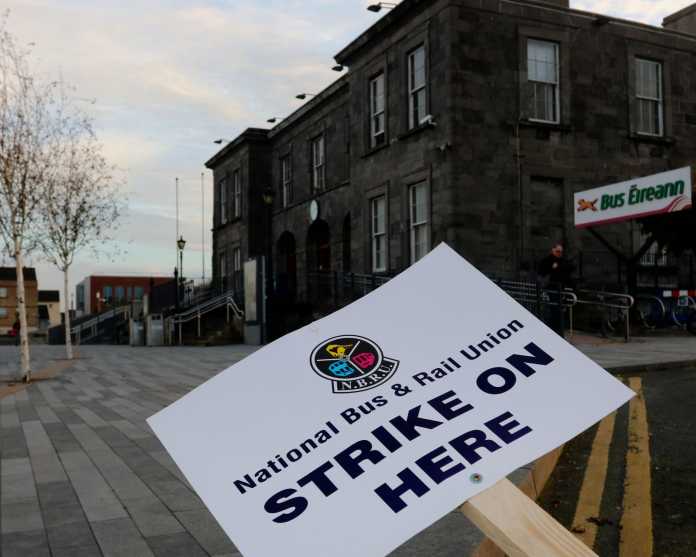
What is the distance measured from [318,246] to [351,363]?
1075 inches

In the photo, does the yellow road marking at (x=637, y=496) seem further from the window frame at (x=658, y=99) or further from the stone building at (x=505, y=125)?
the window frame at (x=658, y=99)

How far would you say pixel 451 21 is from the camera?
62.6 feet

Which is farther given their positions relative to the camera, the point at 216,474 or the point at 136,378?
the point at 136,378

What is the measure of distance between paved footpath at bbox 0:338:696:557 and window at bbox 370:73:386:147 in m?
14.5

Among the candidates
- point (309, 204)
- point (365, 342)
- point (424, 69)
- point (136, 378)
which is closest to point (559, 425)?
point (365, 342)

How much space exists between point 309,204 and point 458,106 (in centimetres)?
1087

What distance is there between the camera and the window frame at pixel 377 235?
22.3m

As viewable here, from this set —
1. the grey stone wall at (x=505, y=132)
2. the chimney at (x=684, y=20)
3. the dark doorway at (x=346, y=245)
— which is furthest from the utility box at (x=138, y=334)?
the chimney at (x=684, y=20)

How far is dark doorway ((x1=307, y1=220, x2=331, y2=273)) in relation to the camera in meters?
28.7

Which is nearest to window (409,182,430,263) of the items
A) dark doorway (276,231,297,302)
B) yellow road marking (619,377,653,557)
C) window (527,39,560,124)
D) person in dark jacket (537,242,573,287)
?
window (527,39,560,124)

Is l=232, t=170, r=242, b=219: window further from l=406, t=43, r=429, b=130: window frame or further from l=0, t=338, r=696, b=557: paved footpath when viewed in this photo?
l=0, t=338, r=696, b=557: paved footpath

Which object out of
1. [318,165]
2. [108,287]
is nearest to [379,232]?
[318,165]

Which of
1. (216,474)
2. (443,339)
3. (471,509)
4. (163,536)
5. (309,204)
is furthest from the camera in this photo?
(309,204)

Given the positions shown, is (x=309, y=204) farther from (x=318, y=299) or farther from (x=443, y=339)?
(x=443, y=339)
